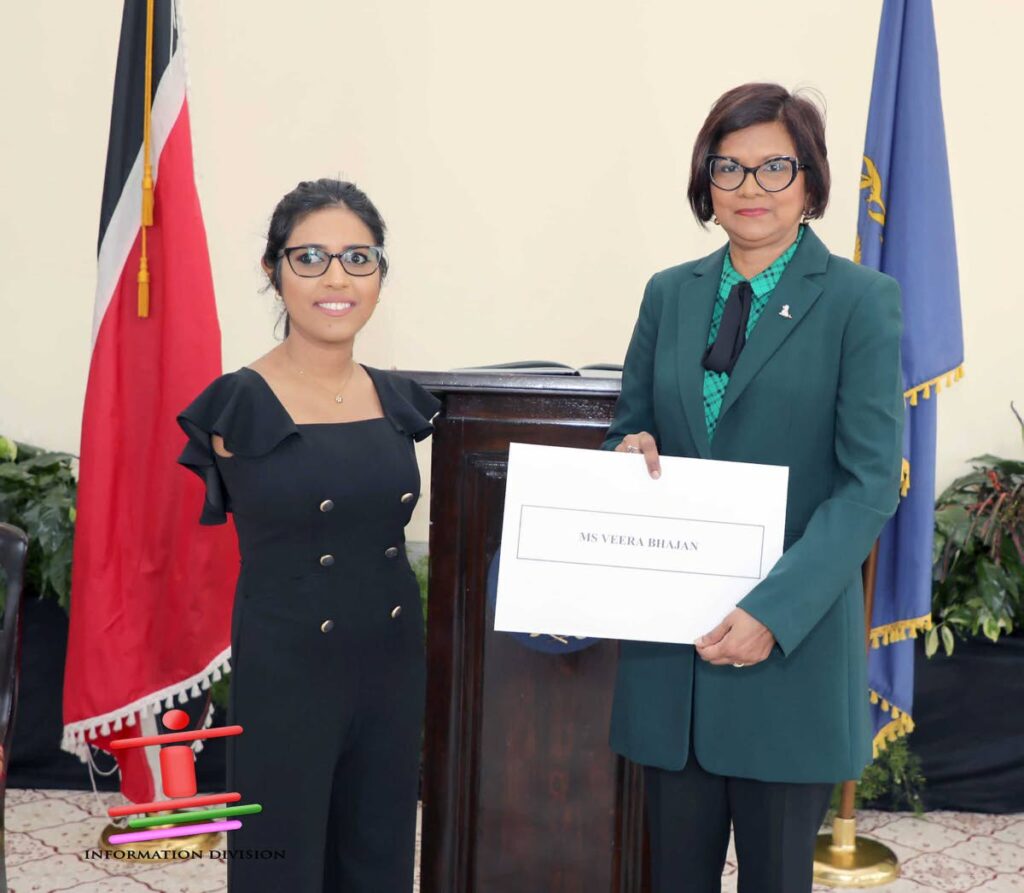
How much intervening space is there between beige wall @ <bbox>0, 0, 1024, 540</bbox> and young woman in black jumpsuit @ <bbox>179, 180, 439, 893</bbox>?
255cm

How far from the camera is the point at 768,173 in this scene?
5.42 feet

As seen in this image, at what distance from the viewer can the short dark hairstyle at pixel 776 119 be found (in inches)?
65.3

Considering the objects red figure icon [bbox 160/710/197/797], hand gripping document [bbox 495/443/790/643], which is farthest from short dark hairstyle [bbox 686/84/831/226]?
red figure icon [bbox 160/710/197/797]

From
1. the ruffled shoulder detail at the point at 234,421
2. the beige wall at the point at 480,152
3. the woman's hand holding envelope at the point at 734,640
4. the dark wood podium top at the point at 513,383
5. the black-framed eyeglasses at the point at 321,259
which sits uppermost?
the beige wall at the point at 480,152

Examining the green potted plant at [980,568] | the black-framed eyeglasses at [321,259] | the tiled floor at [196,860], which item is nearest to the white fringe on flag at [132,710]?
the tiled floor at [196,860]

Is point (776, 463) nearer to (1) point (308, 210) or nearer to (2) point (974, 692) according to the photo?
(1) point (308, 210)

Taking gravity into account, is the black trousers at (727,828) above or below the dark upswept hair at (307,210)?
below

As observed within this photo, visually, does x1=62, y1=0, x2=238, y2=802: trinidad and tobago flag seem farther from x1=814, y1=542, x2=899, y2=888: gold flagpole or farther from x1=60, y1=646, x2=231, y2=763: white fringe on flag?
x1=814, y1=542, x2=899, y2=888: gold flagpole

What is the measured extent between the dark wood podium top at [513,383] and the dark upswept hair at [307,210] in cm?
30

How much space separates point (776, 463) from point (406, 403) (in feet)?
2.07

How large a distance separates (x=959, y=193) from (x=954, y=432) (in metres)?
0.90

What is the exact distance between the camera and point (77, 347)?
14.9 feet

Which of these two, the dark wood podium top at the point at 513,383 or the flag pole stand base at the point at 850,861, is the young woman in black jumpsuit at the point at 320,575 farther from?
the flag pole stand base at the point at 850,861

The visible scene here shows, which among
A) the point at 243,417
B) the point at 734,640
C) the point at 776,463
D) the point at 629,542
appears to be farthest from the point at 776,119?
the point at 243,417
